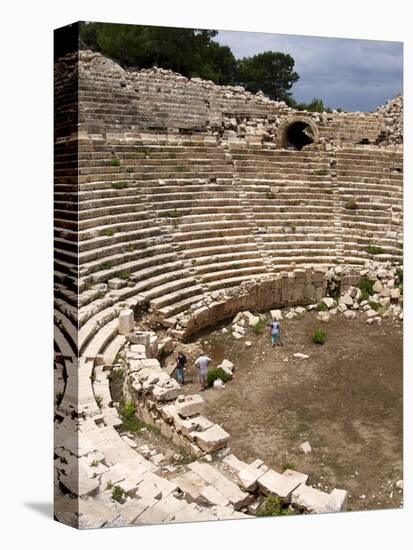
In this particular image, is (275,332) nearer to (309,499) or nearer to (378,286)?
(378,286)

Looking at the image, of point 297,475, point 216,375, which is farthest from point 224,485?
point 216,375

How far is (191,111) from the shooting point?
41.8 feet

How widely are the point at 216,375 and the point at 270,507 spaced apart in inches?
77.7

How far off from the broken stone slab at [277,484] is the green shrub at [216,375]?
159 centimetres

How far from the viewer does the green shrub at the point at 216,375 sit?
8203 mm

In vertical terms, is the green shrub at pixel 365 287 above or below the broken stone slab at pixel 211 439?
above

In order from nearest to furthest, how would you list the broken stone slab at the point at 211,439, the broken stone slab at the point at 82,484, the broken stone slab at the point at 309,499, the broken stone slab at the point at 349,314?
the broken stone slab at the point at 82,484, the broken stone slab at the point at 309,499, the broken stone slab at the point at 211,439, the broken stone slab at the point at 349,314

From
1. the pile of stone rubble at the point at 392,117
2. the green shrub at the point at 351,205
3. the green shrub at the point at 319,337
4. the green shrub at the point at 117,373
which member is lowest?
the green shrub at the point at 117,373

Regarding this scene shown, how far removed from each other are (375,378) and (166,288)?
370cm

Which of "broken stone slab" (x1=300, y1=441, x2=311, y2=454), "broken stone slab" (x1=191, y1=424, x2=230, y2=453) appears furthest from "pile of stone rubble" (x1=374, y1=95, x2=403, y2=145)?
"broken stone slab" (x1=191, y1=424, x2=230, y2=453)

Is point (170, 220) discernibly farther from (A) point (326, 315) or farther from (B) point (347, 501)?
(B) point (347, 501)

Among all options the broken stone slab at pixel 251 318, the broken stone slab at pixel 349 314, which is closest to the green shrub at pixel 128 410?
the broken stone slab at pixel 251 318

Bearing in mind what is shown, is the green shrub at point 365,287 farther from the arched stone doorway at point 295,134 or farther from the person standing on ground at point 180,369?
the person standing on ground at point 180,369

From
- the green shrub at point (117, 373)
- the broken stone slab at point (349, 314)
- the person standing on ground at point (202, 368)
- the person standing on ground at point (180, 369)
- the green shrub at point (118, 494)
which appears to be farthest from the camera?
the broken stone slab at point (349, 314)
